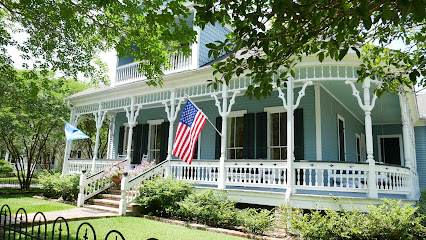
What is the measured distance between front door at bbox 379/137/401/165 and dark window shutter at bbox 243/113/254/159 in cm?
914

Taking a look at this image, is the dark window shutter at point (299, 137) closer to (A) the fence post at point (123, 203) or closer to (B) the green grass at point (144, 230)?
(B) the green grass at point (144, 230)

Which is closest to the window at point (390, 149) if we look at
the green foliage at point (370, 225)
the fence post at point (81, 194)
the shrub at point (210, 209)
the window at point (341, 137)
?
the window at point (341, 137)

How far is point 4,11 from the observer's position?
1064 centimetres

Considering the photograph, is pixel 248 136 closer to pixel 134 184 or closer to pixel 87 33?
pixel 134 184

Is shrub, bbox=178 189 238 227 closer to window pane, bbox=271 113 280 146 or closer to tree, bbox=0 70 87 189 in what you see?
window pane, bbox=271 113 280 146

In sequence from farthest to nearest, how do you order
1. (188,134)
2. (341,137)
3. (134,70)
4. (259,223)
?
(134,70)
(341,137)
(188,134)
(259,223)

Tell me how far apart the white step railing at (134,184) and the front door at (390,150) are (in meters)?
12.1

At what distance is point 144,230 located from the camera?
7.45 metres

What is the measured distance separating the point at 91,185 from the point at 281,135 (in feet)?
23.9

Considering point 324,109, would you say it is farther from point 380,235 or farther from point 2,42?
point 2,42

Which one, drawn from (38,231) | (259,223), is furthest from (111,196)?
(38,231)

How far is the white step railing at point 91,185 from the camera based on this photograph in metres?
11.1

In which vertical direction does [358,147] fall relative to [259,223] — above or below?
above

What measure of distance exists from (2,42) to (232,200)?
26.6 ft
